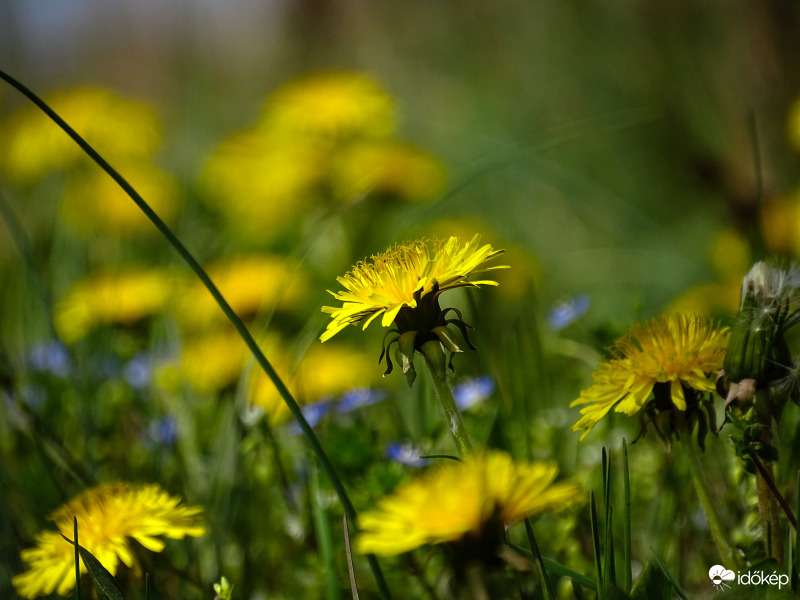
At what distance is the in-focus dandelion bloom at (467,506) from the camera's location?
2.06 ft

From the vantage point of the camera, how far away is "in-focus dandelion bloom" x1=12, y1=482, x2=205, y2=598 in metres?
0.83

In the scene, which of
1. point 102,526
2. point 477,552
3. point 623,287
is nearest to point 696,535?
point 477,552

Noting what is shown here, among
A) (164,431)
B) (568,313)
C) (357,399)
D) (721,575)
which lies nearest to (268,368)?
(721,575)

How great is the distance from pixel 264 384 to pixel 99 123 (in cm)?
127

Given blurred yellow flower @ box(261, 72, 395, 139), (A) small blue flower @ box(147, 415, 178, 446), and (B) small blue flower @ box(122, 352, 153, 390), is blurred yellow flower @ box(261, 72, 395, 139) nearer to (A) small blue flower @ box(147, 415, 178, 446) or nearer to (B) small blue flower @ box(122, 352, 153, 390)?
(B) small blue flower @ box(122, 352, 153, 390)

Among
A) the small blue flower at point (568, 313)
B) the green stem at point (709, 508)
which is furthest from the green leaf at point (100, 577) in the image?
the small blue flower at point (568, 313)

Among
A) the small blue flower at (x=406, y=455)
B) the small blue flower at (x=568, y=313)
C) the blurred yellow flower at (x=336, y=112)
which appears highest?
the blurred yellow flower at (x=336, y=112)

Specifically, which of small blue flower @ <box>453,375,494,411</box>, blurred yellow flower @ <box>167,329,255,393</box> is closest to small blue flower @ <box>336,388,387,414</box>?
small blue flower @ <box>453,375,494,411</box>

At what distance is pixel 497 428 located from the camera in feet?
3.66

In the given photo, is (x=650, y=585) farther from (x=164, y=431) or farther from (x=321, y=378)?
(x=321, y=378)

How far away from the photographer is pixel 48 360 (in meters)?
1.84

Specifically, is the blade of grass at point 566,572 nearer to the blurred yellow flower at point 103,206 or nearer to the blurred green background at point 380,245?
the blurred green background at point 380,245

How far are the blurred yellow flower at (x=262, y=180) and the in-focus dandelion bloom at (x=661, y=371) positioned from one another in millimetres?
1664

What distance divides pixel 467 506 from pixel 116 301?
137cm
